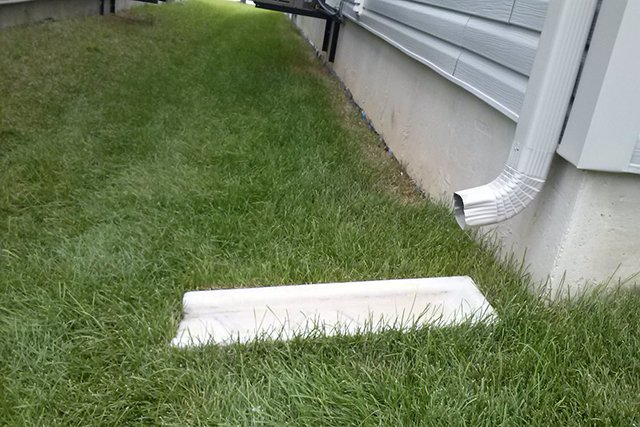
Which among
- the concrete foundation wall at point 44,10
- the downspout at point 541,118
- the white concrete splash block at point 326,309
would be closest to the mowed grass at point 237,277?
the white concrete splash block at point 326,309

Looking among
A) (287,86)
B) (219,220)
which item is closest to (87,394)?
(219,220)

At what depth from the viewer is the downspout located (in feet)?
6.11

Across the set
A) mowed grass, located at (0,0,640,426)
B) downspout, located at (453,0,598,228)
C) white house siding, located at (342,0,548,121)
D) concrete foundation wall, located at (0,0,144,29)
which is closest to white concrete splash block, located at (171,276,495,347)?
mowed grass, located at (0,0,640,426)

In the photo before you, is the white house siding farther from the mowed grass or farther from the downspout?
the mowed grass

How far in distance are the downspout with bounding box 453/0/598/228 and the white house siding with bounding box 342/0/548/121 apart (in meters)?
0.23

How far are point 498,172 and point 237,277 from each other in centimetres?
122

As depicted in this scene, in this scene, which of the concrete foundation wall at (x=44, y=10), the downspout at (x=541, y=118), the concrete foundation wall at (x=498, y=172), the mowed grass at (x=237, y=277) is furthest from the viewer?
the concrete foundation wall at (x=44, y=10)

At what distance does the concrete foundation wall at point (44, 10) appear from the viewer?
23.0ft

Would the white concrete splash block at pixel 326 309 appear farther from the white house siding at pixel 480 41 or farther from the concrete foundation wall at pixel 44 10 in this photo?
the concrete foundation wall at pixel 44 10

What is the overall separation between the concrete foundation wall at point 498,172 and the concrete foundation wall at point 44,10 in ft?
16.7

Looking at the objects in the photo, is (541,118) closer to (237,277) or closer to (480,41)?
(480,41)

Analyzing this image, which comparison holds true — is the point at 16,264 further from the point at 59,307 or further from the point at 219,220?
the point at 219,220

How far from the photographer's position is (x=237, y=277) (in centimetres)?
226

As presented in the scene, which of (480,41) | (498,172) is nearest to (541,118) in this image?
(498,172)
